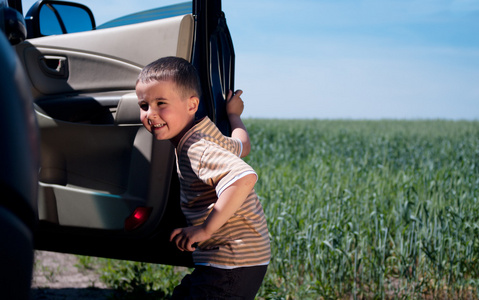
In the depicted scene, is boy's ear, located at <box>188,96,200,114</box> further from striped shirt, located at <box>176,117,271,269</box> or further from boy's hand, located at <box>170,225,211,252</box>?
boy's hand, located at <box>170,225,211,252</box>

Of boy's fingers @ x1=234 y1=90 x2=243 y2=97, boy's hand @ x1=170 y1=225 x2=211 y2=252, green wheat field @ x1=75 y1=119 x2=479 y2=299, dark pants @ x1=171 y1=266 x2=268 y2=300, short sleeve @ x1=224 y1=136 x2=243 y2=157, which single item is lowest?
green wheat field @ x1=75 y1=119 x2=479 y2=299

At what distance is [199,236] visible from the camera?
5.32 ft

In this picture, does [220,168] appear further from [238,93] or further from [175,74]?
[238,93]

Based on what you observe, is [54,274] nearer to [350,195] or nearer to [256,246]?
[350,195]

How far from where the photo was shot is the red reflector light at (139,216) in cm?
217

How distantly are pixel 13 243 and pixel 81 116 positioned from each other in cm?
145

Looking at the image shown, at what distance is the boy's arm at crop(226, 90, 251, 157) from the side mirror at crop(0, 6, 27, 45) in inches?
35.7

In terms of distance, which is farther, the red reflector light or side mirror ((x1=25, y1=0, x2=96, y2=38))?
side mirror ((x1=25, y1=0, x2=96, y2=38))

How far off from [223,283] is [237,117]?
79 centimetres

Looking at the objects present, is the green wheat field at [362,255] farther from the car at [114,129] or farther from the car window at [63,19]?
the car window at [63,19]

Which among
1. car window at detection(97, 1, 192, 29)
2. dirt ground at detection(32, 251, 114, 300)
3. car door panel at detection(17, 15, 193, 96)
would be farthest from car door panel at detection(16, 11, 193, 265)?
dirt ground at detection(32, 251, 114, 300)

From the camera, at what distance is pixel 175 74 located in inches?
68.1

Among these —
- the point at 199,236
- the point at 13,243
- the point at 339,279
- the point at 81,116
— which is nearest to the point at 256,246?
the point at 199,236

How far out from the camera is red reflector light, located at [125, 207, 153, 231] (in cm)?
217
